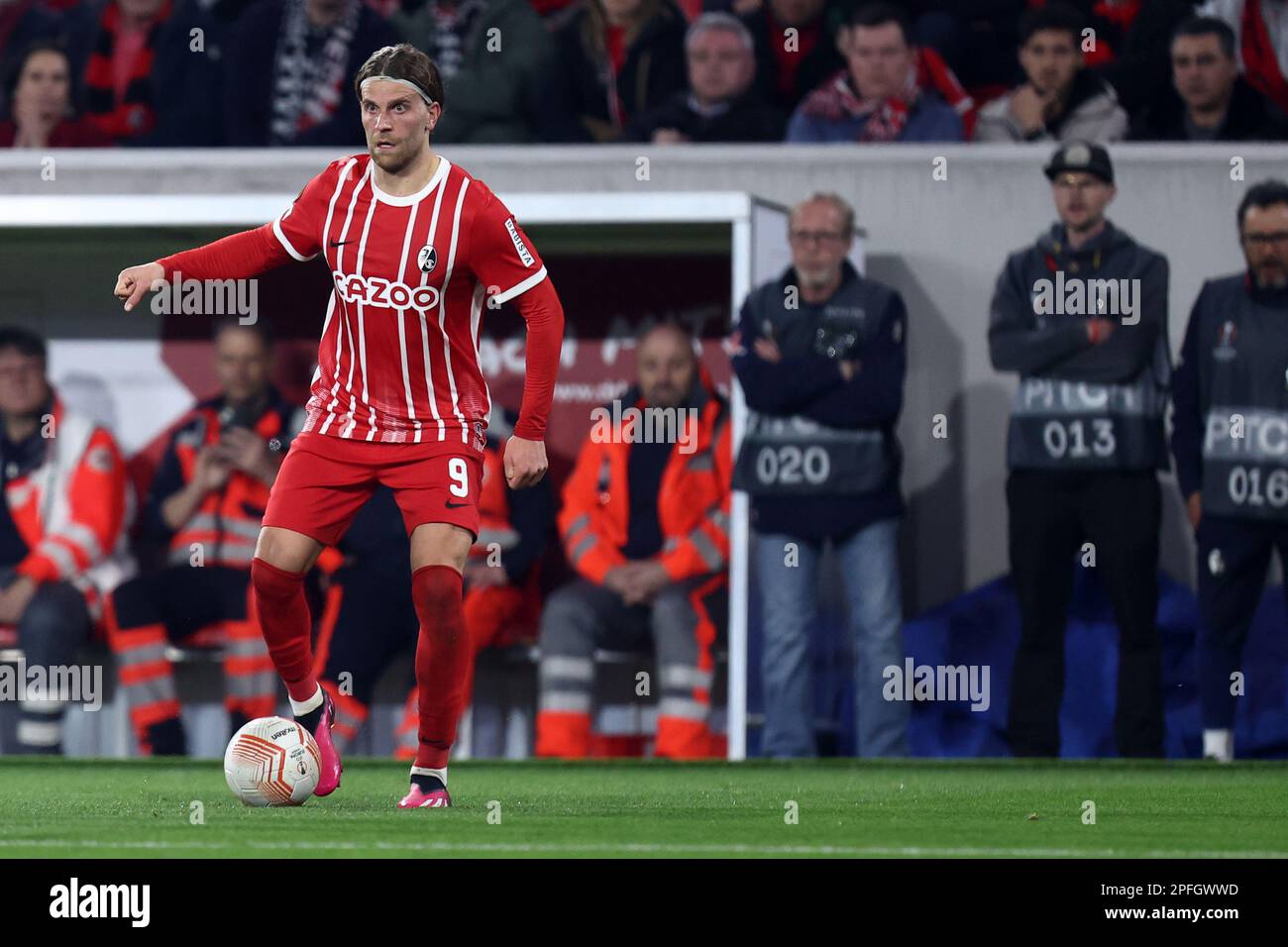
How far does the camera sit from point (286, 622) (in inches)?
214

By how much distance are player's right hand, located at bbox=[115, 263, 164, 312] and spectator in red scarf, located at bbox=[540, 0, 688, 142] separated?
180 inches

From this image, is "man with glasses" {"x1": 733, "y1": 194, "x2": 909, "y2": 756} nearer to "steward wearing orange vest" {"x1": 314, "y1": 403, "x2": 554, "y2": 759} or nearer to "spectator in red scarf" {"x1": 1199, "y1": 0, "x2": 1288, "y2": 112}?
"steward wearing orange vest" {"x1": 314, "y1": 403, "x2": 554, "y2": 759}

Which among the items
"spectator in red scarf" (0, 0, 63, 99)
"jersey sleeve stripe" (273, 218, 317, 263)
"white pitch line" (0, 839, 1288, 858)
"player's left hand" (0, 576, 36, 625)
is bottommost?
"white pitch line" (0, 839, 1288, 858)

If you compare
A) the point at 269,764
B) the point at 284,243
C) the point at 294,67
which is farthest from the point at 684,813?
the point at 294,67

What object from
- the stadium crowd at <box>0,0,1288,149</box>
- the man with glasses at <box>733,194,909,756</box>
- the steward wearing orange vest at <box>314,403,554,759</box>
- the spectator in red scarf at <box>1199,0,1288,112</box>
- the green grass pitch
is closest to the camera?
the green grass pitch

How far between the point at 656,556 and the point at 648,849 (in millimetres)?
4452

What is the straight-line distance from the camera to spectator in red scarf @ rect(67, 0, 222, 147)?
999cm

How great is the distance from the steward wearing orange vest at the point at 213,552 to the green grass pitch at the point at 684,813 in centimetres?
156

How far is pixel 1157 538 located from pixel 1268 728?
984 mm

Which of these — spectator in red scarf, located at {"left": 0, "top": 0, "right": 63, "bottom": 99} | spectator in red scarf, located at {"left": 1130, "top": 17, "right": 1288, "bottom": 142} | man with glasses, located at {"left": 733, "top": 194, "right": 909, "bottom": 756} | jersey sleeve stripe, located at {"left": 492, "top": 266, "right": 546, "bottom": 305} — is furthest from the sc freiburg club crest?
spectator in red scarf, located at {"left": 0, "top": 0, "right": 63, "bottom": 99}

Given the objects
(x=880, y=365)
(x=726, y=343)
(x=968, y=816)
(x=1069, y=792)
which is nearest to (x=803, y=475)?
(x=880, y=365)

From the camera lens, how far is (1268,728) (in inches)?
339

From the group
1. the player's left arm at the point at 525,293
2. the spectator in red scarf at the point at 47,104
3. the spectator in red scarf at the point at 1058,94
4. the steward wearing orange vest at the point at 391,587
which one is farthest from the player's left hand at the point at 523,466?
the spectator in red scarf at the point at 47,104

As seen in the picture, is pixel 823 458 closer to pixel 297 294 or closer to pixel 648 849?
pixel 297 294
